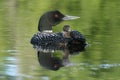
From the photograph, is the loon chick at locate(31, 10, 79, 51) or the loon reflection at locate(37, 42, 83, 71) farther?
the loon chick at locate(31, 10, 79, 51)

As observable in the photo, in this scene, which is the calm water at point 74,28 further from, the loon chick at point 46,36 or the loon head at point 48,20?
the loon head at point 48,20

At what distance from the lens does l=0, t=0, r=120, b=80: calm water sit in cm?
545

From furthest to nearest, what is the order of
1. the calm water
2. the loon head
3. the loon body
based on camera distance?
the loon head < the loon body < the calm water

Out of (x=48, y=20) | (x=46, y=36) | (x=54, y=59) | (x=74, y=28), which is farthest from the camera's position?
(x=74, y=28)

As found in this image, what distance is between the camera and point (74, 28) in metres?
7.45

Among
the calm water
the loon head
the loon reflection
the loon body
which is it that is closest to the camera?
the calm water

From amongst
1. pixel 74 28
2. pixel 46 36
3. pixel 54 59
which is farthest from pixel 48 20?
pixel 74 28

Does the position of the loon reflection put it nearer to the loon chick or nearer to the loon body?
the loon body

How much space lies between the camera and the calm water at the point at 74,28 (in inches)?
215

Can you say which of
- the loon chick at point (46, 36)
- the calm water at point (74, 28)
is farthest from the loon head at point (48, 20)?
Answer: the calm water at point (74, 28)

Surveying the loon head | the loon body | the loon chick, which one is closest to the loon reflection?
the loon body

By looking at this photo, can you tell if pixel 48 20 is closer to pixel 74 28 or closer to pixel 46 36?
pixel 46 36

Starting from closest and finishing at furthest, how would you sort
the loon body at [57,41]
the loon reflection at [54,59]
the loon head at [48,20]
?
the loon reflection at [54,59], the loon body at [57,41], the loon head at [48,20]

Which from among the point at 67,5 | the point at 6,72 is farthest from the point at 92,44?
the point at 67,5
